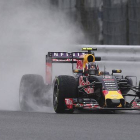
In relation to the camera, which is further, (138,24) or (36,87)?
(138,24)

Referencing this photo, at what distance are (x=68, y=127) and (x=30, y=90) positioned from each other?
611 centimetres

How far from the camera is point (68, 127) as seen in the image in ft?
30.4

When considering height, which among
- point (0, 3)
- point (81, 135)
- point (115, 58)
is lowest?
point (81, 135)

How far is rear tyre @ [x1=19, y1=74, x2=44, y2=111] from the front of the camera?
49.5 feet

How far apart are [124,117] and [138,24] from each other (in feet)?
20.2

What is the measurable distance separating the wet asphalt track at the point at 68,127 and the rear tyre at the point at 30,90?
356 centimetres

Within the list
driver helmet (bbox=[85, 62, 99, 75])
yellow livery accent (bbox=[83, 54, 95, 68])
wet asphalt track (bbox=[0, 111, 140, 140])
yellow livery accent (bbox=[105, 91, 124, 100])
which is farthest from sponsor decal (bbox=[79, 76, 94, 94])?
wet asphalt track (bbox=[0, 111, 140, 140])

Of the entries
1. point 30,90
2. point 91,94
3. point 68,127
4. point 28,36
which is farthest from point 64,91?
point 28,36

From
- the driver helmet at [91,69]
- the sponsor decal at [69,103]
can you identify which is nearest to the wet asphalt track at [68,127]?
the sponsor decal at [69,103]

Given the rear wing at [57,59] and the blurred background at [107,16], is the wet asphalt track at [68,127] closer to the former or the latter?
the rear wing at [57,59]

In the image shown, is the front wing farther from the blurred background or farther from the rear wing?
the blurred background

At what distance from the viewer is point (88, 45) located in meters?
17.6

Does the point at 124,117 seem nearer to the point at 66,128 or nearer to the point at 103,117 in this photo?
the point at 103,117

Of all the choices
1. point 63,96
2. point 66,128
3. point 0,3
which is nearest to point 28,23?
point 0,3
